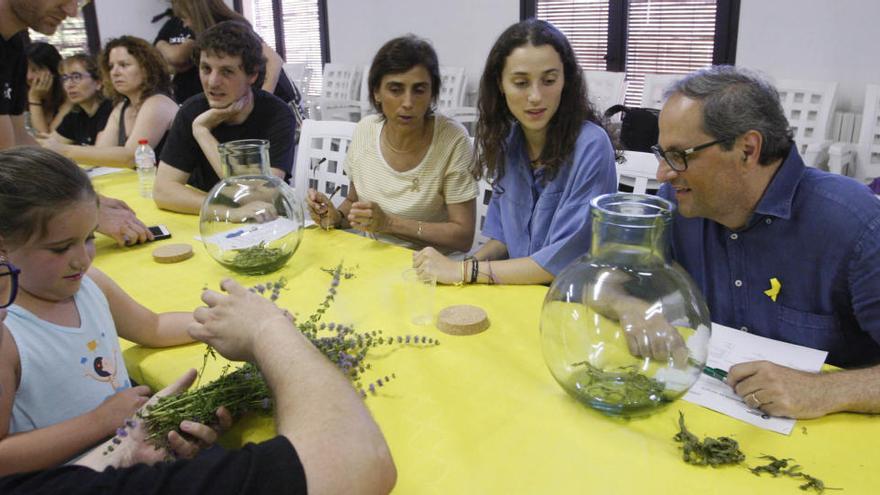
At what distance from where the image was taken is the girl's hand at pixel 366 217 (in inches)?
79.0

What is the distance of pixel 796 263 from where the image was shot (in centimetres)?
133

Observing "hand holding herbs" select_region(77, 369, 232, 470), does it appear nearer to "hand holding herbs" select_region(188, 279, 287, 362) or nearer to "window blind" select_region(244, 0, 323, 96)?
"hand holding herbs" select_region(188, 279, 287, 362)

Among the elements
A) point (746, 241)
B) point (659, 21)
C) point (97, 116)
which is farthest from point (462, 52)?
point (746, 241)

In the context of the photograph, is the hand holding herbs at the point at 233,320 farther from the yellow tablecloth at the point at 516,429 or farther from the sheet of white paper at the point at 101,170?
the sheet of white paper at the point at 101,170

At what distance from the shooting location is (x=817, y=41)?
378 cm

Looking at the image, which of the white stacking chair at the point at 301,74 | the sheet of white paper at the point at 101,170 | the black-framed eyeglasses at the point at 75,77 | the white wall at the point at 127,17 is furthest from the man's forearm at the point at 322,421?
the white wall at the point at 127,17

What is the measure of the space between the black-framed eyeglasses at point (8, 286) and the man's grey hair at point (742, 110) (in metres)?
1.25

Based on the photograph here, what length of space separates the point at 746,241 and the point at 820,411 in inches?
19.4

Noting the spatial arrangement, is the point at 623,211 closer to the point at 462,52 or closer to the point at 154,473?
the point at 154,473

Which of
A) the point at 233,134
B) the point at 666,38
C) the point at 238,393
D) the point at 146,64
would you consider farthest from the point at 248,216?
the point at 666,38

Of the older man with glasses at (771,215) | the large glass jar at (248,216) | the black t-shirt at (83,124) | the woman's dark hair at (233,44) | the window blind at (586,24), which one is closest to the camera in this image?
the older man with glasses at (771,215)

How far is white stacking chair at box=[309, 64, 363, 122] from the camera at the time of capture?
6.36 m

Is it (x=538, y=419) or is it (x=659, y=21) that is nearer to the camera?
(x=538, y=419)

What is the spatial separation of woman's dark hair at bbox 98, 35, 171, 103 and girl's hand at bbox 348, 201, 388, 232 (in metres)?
1.88
